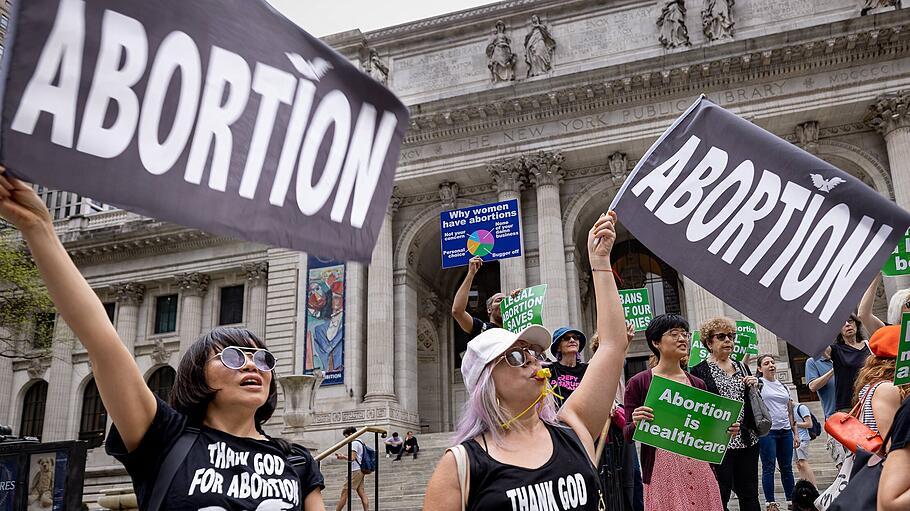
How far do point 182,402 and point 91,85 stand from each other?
4.21ft

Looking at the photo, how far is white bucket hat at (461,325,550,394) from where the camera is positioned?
2926 millimetres

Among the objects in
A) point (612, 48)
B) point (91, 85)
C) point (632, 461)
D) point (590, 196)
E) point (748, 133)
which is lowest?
point (632, 461)

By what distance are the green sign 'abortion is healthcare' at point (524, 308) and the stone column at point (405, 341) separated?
55.1ft

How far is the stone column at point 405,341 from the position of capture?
2655cm

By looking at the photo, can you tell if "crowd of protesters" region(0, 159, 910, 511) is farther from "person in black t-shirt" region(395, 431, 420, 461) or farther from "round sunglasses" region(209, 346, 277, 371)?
"person in black t-shirt" region(395, 431, 420, 461)

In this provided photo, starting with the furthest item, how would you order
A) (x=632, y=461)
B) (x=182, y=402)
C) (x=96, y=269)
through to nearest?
(x=96, y=269)
(x=632, y=461)
(x=182, y=402)

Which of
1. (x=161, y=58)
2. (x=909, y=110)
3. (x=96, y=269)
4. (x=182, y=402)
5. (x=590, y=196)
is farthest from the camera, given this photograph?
(x=96, y=269)

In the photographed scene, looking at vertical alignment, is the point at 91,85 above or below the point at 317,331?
below

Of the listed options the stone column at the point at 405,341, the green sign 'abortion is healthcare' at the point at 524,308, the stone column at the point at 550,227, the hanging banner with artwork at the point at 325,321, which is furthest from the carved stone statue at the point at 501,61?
the green sign 'abortion is healthcare' at the point at 524,308

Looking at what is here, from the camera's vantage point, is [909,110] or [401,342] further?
[401,342]

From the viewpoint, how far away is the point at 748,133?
4250 millimetres

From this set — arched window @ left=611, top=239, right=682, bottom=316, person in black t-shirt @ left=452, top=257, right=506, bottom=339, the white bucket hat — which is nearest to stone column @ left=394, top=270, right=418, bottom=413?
arched window @ left=611, top=239, right=682, bottom=316

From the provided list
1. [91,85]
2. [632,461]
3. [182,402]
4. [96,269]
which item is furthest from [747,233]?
[96,269]

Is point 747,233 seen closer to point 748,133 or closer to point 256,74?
point 748,133
